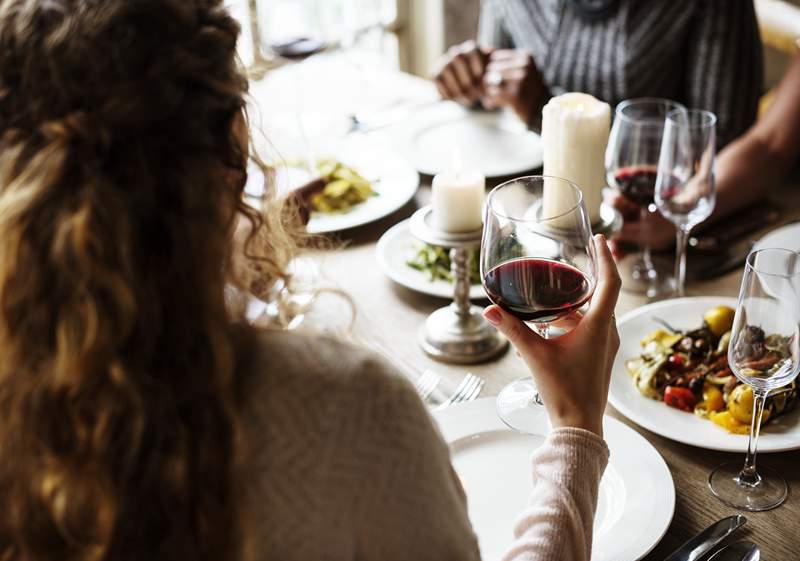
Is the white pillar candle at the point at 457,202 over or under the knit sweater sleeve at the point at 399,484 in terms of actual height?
under

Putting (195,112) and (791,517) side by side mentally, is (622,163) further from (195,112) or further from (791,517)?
(195,112)

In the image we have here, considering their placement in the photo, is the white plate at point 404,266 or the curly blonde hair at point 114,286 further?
the white plate at point 404,266

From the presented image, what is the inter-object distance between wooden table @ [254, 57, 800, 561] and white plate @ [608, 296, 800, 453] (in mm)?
23

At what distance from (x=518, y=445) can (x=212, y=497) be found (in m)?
0.51

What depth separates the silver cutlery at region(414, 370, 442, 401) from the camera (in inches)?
44.8

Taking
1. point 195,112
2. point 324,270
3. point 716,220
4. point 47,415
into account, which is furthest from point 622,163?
point 47,415

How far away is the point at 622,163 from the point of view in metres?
1.32

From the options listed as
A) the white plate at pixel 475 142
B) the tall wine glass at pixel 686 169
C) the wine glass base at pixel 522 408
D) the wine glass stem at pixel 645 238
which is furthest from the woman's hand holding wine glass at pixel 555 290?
the white plate at pixel 475 142

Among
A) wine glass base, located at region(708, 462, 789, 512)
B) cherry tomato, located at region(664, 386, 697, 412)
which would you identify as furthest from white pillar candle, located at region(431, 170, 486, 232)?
wine glass base, located at region(708, 462, 789, 512)

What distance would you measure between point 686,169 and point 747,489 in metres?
0.50

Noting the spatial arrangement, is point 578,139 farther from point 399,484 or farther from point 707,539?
point 399,484

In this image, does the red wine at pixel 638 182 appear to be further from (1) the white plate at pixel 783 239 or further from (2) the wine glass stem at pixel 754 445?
(2) the wine glass stem at pixel 754 445

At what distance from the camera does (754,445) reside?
936 mm

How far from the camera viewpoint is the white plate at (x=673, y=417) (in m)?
0.98
